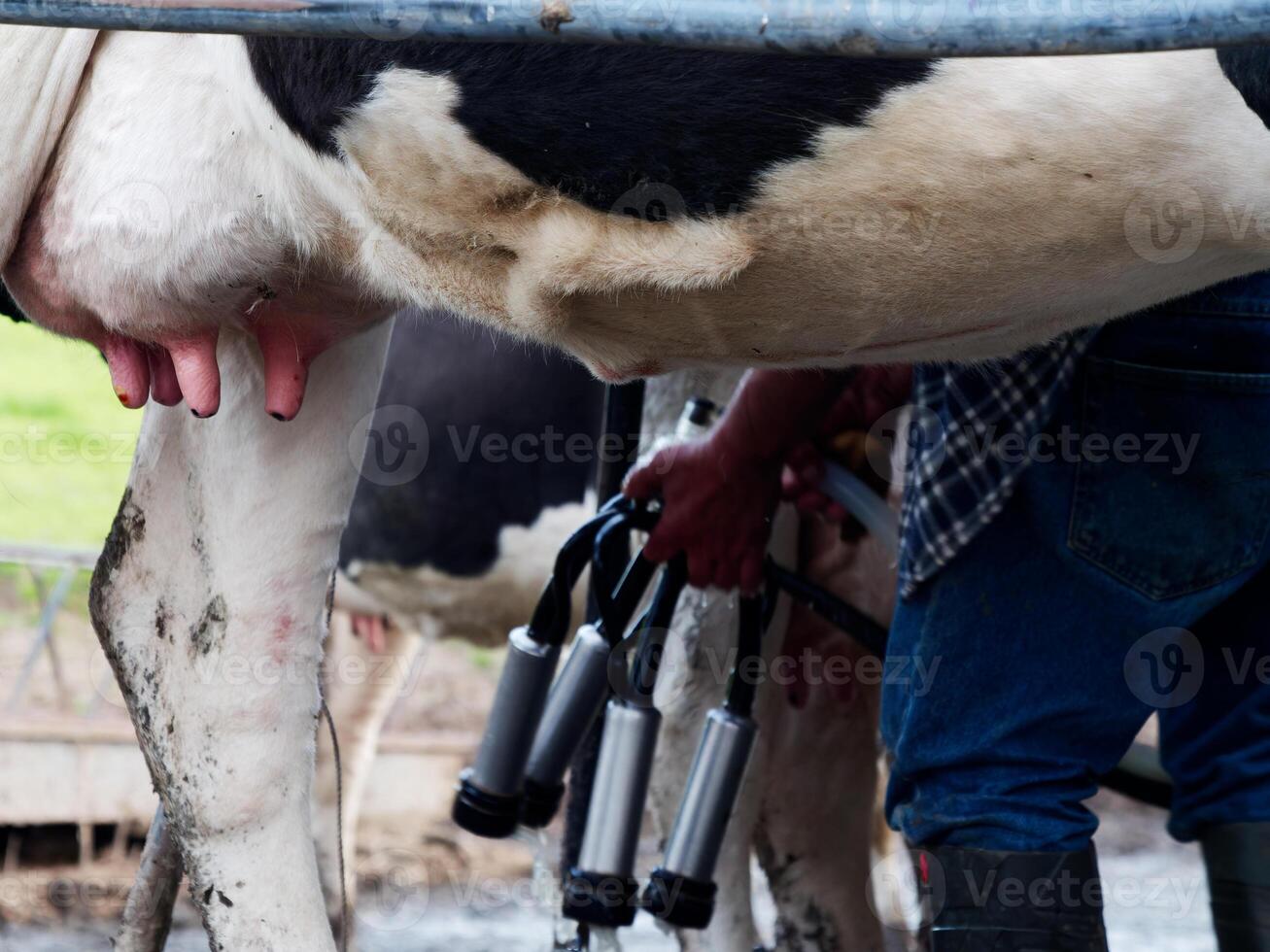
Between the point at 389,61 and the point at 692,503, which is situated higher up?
the point at 389,61

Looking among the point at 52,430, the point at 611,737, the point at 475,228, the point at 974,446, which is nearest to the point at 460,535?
the point at 611,737

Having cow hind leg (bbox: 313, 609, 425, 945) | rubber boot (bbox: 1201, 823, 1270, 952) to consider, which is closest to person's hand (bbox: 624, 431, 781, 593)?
rubber boot (bbox: 1201, 823, 1270, 952)

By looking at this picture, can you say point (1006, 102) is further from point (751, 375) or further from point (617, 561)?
point (617, 561)

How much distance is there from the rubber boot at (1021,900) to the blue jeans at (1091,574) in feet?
0.04

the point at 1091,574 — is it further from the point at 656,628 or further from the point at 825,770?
the point at 825,770

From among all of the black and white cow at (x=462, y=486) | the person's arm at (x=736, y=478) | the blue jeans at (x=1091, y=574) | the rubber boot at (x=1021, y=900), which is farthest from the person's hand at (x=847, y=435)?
the black and white cow at (x=462, y=486)

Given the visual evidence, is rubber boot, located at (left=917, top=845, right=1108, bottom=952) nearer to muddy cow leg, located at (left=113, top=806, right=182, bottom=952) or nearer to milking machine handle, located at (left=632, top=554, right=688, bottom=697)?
milking machine handle, located at (left=632, top=554, right=688, bottom=697)

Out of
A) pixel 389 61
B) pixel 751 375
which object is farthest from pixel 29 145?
pixel 751 375

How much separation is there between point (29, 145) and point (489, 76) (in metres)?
0.41

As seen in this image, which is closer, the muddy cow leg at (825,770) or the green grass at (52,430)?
the muddy cow leg at (825,770)

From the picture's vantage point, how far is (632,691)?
1411mm

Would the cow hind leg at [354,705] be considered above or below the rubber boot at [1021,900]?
below

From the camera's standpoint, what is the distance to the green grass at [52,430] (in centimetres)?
457

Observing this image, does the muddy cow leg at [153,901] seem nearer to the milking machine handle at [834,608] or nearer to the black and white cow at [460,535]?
the milking machine handle at [834,608]
